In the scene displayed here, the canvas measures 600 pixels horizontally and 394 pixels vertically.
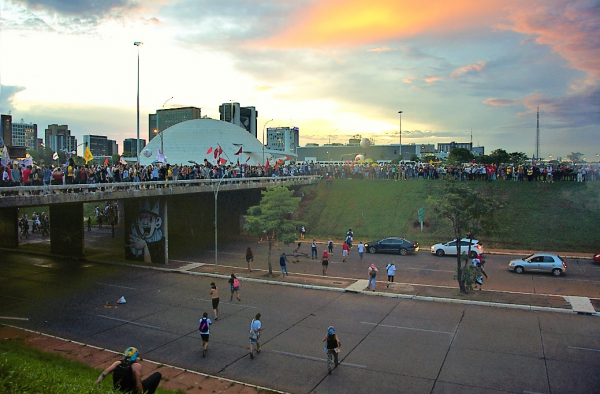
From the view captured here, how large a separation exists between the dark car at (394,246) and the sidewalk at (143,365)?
2442cm

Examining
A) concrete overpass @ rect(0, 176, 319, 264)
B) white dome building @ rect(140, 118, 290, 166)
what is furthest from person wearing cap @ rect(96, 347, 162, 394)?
white dome building @ rect(140, 118, 290, 166)

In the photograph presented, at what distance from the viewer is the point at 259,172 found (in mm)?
49031

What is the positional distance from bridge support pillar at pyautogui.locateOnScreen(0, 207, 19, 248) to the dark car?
3453 centimetres

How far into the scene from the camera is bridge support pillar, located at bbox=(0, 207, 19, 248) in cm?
4153

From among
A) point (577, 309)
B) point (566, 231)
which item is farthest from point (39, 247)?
point (566, 231)

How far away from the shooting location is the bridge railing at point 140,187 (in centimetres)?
2139

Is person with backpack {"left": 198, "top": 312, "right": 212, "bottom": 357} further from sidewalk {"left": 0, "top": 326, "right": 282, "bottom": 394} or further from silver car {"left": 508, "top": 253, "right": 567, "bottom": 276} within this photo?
silver car {"left": 508, "top": 253, "right": 567, "bottom": 276}

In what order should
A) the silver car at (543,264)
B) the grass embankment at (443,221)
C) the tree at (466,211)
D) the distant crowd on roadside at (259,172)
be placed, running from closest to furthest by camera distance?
the tree at (466,211) < the distant crowd on roadside at (259,172) < the silver car at (543,264) < the grass embankment at (443,221)

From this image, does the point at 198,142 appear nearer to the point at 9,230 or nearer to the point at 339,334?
the point at 9,230

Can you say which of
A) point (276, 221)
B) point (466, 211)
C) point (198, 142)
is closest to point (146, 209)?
point (276, 221)

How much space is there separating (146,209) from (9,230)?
63.6ft

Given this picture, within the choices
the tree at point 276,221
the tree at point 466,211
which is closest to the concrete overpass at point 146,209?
the tree at point 276,221

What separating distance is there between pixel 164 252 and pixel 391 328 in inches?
812

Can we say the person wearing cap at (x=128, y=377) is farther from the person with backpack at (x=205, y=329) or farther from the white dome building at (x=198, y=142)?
the white dome building at (x=198, y=142)
